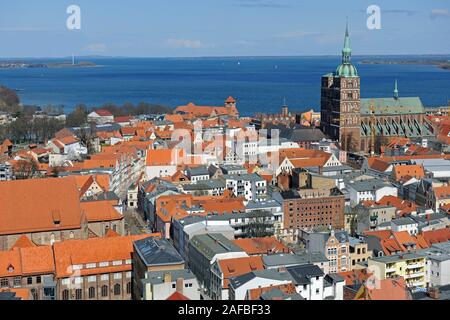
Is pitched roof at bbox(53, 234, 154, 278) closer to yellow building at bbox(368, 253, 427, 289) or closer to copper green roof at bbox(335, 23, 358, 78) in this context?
yellow building at bbox(368, 253, 427, 289)

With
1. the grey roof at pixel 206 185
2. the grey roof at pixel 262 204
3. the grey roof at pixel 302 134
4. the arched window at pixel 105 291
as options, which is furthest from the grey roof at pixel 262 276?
the grey roof at pixel 302 134

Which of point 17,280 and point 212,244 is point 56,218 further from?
point 212,244

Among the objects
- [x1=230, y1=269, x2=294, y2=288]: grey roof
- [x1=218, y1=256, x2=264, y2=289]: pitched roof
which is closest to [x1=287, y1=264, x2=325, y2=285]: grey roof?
[x1=230, y1=269, x2=294, y2=288]: grey roof

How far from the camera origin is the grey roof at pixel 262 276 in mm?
7084

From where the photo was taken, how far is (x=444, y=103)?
3706 cm

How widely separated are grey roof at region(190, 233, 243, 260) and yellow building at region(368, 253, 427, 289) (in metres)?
1.87

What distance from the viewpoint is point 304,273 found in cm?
730

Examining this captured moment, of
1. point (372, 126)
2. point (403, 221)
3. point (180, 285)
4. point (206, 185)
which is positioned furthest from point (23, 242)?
point (372, 126)

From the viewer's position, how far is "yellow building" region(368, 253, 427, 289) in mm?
8453

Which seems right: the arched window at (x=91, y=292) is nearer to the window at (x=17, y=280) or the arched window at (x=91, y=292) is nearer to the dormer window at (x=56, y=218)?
the window at (x=17, y=280)

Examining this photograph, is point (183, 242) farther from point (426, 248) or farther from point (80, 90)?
point (80, 90)

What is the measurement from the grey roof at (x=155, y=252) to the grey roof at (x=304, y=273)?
131 cm

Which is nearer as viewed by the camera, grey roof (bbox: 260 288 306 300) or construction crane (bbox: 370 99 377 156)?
grey roof (bbox: 260 288 306 300)
